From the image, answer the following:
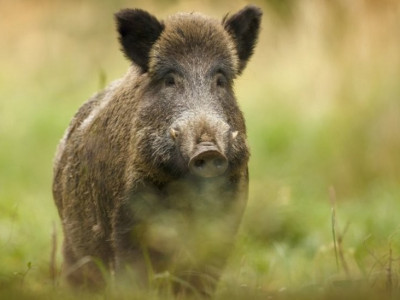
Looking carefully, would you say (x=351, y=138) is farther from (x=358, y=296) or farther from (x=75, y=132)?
(x=358, y=296)

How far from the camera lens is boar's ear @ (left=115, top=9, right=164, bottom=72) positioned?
5.52 meters

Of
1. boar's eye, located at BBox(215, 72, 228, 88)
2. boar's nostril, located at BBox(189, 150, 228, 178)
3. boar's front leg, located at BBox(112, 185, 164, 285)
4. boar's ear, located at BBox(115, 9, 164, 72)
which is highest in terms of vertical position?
boar's ear, located at BBox(115, 9, 164, 72)

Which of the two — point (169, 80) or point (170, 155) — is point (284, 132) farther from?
point (170, 155)

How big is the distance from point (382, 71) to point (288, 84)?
3154 millimetres

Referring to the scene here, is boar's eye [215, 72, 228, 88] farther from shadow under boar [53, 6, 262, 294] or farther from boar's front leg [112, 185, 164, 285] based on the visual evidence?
boar's front leg [112, 185, 164, 285]

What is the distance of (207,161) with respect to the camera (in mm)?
4562

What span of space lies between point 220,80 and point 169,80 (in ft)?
0.96

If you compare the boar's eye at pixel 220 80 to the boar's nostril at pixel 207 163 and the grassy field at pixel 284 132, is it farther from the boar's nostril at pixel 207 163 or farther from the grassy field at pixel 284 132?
the boar's nostril at pixel 207 163

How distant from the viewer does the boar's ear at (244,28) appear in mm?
5766

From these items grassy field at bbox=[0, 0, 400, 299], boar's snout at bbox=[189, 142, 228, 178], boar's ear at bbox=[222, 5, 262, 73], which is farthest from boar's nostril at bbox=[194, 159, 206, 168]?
boar's ear at bbox=[222, 5, 262, 73]

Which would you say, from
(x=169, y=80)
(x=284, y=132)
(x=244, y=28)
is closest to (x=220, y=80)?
(x=169, y=80)

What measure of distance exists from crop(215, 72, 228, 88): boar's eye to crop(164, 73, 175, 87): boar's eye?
0.81 feet

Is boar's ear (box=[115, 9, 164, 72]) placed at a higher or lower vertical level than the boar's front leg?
higher

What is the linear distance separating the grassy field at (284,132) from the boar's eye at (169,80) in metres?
0.35
